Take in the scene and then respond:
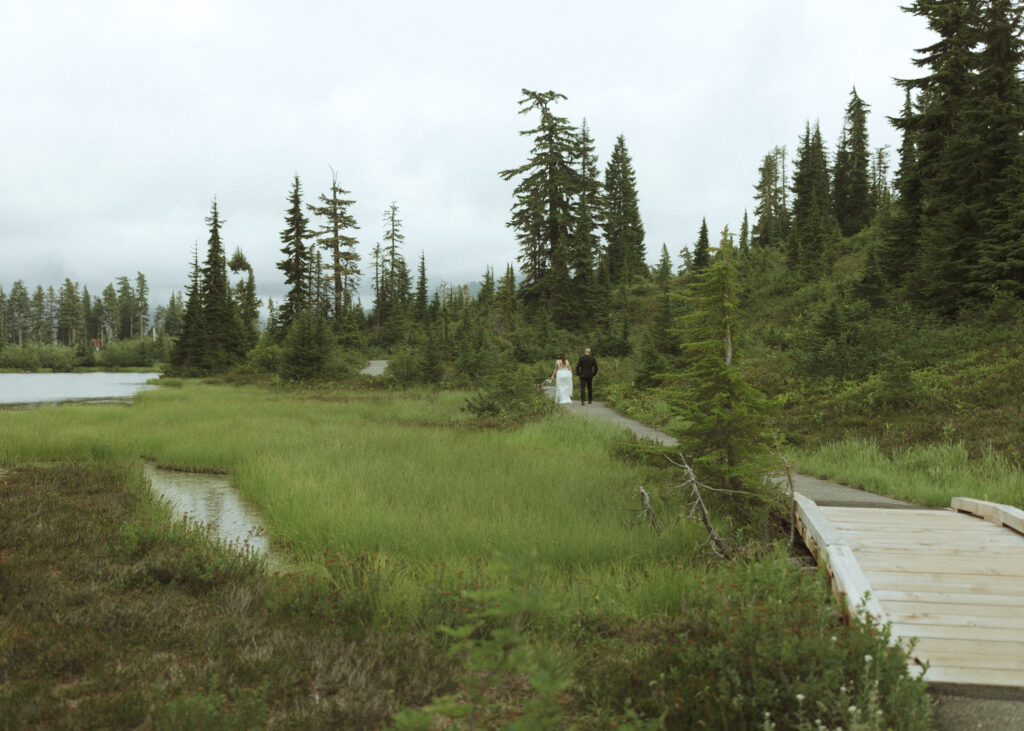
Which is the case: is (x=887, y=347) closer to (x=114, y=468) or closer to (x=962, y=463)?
(x=962, y=463)

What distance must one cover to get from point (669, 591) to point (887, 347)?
15052 mm

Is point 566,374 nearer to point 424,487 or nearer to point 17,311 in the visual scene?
point 424,487

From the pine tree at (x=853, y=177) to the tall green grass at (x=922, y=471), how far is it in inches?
1990

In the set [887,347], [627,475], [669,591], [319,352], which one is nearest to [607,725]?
[669,591]

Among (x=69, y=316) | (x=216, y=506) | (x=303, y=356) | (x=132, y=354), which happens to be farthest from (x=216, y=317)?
(x=69, y=316)

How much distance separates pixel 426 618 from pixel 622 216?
59163 mm

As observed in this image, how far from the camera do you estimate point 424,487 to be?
8.62 m

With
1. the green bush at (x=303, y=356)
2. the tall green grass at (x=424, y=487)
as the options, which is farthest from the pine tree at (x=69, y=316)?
the tall green grass at (x=424, y=487)

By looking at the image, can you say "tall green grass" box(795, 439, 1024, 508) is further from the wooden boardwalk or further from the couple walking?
the couple walking

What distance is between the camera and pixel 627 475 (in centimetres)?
896

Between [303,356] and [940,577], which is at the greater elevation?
[303,356]

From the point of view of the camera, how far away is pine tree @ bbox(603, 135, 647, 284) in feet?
→ 185

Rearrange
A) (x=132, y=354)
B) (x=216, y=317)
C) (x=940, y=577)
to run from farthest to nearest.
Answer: (x=132, y=354) < (x=216, y=317) < (x=940, y=577)

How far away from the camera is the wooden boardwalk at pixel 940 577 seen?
11.7 ft
